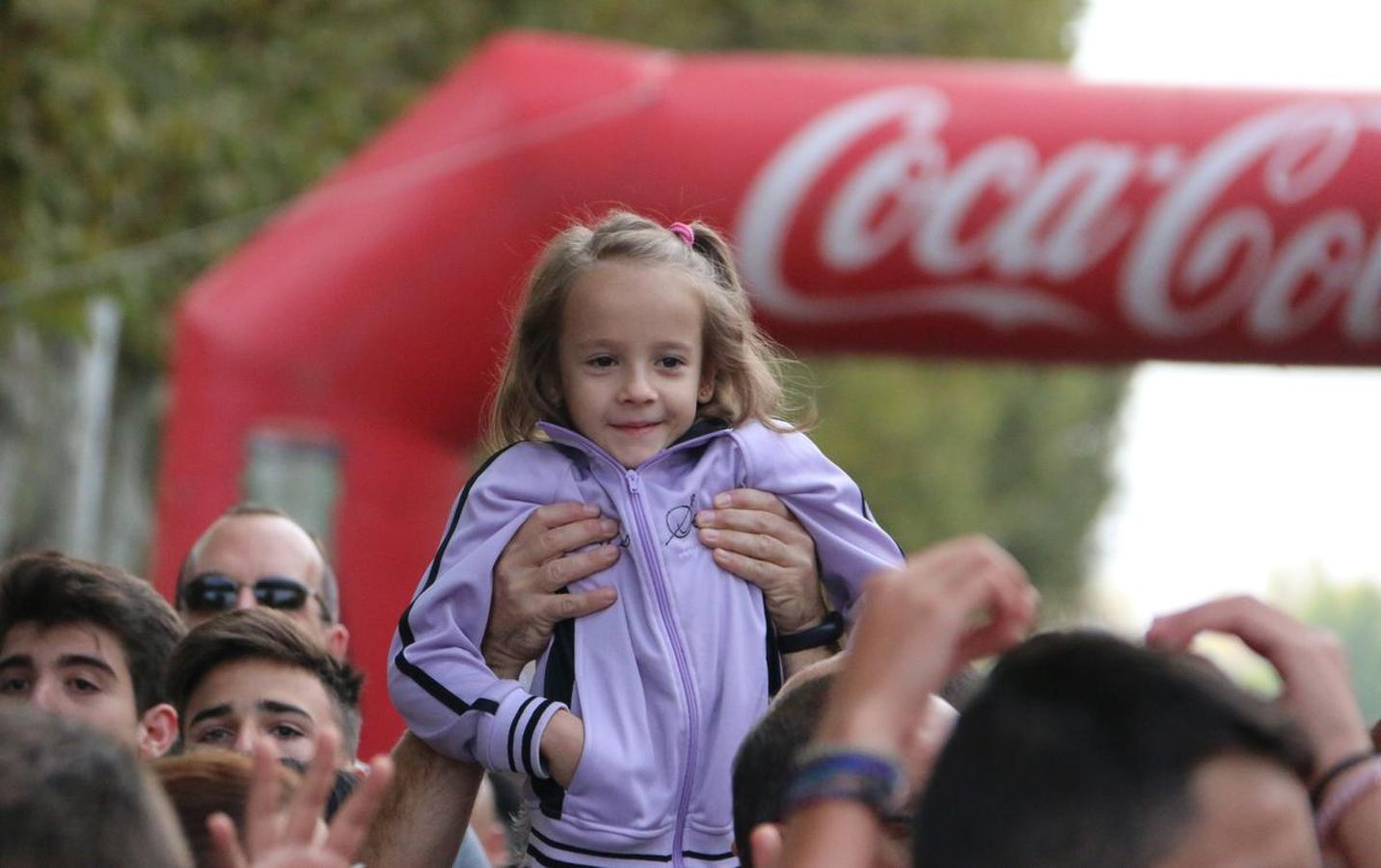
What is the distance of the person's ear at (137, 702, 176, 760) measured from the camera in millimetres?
3949

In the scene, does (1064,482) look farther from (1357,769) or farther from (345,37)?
(1357,769)

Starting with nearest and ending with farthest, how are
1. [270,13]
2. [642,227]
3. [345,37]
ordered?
[642,227]
[270,13]
[345,37]

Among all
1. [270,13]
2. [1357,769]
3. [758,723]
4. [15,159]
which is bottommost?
[1357,769]

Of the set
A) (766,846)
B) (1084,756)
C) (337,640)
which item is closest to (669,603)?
(766,846)

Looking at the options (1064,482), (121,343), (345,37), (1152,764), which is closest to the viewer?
(1152,764)

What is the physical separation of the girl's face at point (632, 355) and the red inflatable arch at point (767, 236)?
4.34m

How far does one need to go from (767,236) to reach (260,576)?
138 inches

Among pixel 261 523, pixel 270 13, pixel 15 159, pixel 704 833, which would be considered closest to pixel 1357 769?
pixel 704 833

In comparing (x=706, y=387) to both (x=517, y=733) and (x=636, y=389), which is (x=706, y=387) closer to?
(x=636, y=389)

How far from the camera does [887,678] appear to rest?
1.93 metres

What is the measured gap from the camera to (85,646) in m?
3.89

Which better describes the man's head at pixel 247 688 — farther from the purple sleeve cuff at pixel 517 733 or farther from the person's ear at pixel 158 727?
the purple sleeve cuff at pixel 517 733

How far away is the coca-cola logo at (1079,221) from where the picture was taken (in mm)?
7645

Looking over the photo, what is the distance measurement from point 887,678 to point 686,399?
1218 mm
